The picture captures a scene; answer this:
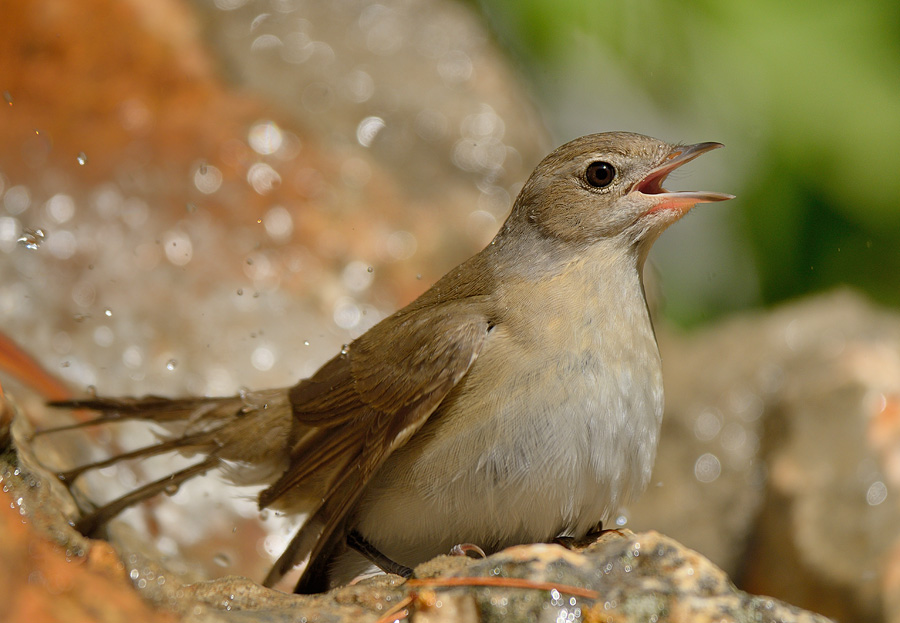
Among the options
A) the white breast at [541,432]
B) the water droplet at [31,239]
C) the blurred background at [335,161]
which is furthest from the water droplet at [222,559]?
the water droplet at [31,239]

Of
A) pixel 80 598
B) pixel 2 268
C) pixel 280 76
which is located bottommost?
pixel 80 598

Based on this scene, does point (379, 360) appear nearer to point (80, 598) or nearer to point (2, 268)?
point (80, 598)

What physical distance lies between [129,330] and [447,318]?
3.11 meters

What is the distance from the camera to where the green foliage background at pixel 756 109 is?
27.4 feet

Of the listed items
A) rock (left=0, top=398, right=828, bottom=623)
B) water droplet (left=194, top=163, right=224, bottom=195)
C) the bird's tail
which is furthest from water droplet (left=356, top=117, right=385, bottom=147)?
rock (left=0, top=398, right=828, bottom=623)

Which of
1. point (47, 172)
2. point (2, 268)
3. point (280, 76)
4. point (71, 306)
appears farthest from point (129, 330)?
point (280, 76)

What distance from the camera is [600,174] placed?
141 inches

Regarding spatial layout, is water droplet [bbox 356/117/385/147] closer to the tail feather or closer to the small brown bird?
the small brown bird

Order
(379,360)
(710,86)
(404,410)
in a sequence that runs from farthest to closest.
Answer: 1. (710,86)
2. (379,360)
3. (404,410)

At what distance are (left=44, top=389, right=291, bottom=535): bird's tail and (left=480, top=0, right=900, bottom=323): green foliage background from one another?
4839 millimetres

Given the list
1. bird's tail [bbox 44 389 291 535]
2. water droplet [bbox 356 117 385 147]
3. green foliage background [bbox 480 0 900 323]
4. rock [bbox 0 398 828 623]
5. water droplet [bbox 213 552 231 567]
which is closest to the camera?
rock [bbox 0 398 828 623]

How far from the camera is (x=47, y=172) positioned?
247 inches

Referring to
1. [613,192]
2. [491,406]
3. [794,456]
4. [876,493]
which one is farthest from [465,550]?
[794,456]

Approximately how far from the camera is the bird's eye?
3.57 m
